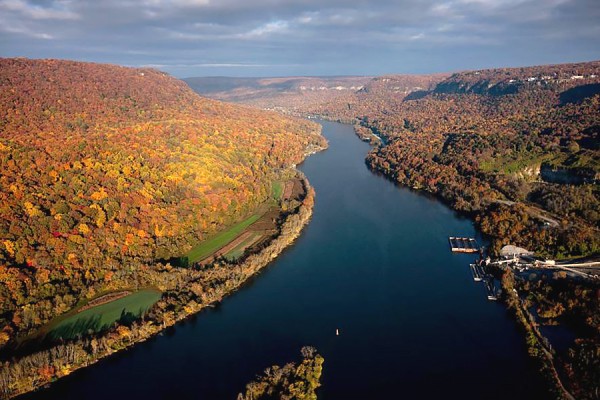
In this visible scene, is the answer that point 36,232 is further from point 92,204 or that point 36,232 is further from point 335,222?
point 335,222

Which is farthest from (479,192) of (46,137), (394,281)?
(46,137)

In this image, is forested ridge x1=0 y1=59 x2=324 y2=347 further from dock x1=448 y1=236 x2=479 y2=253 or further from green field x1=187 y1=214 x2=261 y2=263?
dock x1=448 y1=236 x2=479 y2=253

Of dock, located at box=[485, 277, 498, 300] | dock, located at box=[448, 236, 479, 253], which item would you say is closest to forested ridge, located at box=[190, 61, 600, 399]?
dock, located at box=[485, 277, 498, 300]

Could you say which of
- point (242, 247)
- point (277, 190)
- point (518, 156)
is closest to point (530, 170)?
point (518, 156)

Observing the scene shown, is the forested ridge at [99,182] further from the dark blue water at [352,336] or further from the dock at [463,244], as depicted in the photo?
the dock at [463,244]

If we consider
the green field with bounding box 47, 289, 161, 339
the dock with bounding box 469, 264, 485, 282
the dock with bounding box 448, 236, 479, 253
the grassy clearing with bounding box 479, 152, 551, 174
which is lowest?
the green field with bounding box 47, 289, 161, 339

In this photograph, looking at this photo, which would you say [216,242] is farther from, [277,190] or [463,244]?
[463,244]
